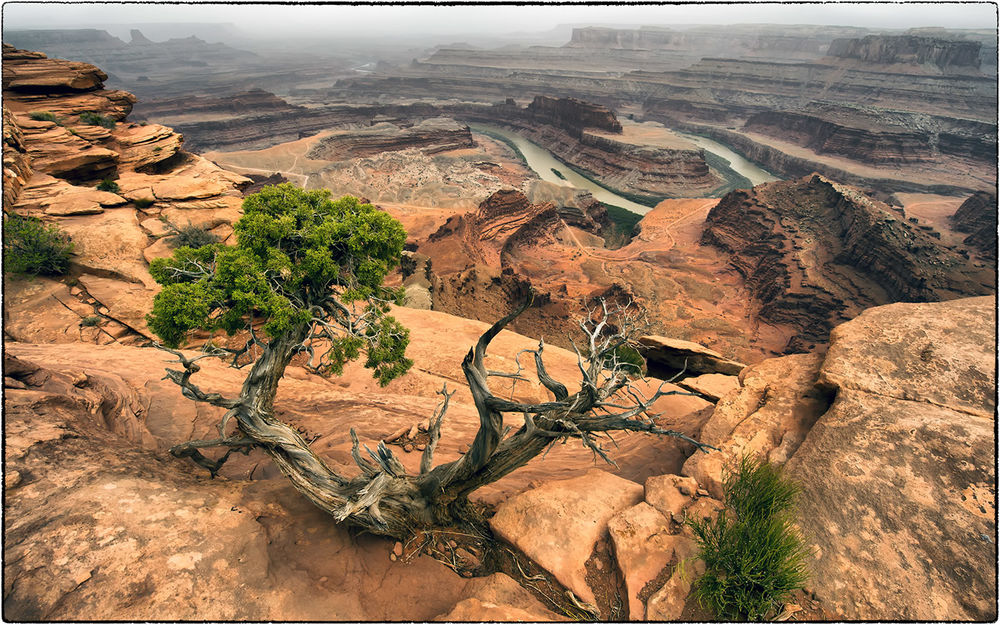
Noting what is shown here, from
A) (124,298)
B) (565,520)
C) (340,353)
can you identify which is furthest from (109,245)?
(565,520)

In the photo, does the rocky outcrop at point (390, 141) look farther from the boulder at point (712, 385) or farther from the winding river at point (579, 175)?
the boulder at point (712, 385)

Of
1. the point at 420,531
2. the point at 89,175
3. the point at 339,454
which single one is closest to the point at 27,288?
the point at 89,175

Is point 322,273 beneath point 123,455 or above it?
above

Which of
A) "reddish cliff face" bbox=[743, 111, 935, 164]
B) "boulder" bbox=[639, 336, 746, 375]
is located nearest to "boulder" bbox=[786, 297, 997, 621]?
"boulder" bbox=[639, 336, 746, 375]

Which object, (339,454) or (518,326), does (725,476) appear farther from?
(518,326)

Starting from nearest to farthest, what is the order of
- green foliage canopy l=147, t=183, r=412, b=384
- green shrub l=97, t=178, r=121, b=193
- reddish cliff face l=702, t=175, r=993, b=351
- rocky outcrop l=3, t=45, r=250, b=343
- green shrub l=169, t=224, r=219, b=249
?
green foliage canopy l=147, t=183, r=412, b=384 → rocky outcrop l=3, t=45, r=250, b=343 → green shrub l=169, t=224, r=219, b=249 → green shrub l=97, t=178, r=121, b=193 → reddish cliff face l=702, t=175, r=993, b=351

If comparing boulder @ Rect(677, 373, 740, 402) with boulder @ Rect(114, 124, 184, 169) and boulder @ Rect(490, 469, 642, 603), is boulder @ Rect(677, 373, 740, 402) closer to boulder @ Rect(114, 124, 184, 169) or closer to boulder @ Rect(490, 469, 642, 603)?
boulder @ Rect(490, 469, 642, 603)
